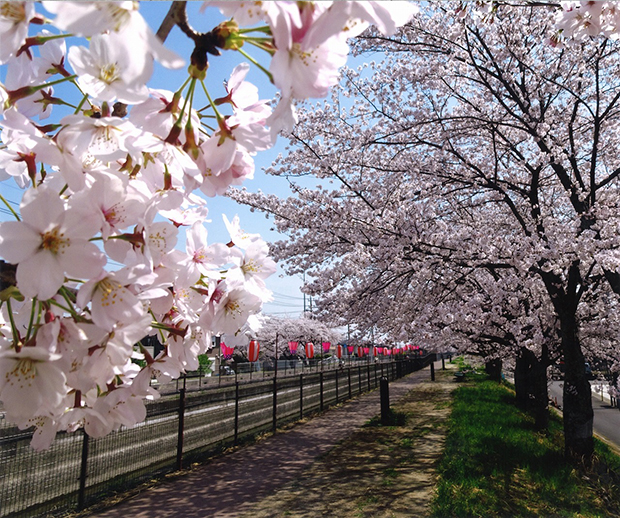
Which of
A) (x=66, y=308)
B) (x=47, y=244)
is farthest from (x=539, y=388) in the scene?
(x=47, y=244)

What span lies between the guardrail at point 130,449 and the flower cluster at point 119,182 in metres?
4.40

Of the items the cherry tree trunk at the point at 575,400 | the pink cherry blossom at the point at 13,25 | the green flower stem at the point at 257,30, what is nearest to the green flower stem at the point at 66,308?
the pink cherry blossom at the point at 13,25

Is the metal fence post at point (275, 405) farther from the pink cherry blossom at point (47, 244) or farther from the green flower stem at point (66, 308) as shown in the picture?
the pink cherry blossom at point (47, 244)

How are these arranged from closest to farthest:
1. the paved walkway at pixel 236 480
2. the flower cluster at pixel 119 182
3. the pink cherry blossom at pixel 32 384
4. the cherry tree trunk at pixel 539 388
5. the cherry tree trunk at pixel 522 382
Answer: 1. the flower cluster at pixel 119 182
2. the pink cherry blossom at pixel 32 384
3. the paved walkway at pixel 236 480
4. the cherry tree trunk at pixel 539 388
5. the cherry tree trunk at pixel 522 382

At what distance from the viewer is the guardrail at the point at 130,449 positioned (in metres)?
4.50

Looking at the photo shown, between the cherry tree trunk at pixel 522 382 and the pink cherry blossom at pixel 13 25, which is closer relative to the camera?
the pink cherry blossom at pixel 13 25

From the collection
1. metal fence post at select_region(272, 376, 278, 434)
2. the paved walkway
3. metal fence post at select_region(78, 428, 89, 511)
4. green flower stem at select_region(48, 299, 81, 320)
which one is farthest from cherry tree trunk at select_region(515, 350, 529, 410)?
green flower stem at select_region(48, 299, 81, 320)

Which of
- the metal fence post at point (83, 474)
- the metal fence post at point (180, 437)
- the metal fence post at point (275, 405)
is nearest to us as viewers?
the metal fence post at point (83, 474)

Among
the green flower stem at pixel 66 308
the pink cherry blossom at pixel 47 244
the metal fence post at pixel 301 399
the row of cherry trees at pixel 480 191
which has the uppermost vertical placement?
the row of cherry trees at pixel 480 191

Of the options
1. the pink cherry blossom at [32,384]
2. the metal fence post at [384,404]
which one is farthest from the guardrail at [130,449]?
the pink cherry blossom at [32,384]

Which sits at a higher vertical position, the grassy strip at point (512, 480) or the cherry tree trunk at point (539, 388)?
the cherry tree trunk at point (539, 388)

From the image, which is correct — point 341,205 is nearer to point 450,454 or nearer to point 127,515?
point 450,454

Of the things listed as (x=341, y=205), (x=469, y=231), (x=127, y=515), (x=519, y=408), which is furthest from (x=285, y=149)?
(x=519, y=408)

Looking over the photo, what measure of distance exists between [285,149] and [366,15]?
10523mm
